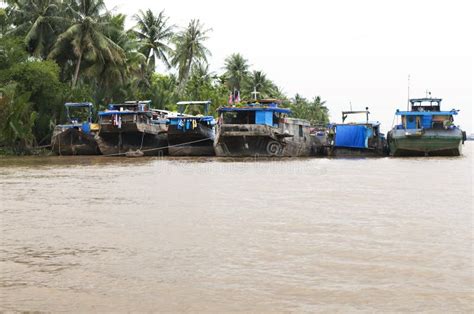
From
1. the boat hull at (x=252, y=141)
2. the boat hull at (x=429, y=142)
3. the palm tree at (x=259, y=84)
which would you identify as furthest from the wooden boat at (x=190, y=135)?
the palm tree at (x=259, y=84)

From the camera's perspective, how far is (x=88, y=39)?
35938 millimetres

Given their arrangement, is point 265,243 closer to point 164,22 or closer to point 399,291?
point 399,291

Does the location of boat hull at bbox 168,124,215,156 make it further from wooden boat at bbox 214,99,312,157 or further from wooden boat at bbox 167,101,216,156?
wooden boat at bbox 214,99,312,157

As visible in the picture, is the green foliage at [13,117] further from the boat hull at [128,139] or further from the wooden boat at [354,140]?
the wooden boat at [354,140]

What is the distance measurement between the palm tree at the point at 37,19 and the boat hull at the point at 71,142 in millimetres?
8348

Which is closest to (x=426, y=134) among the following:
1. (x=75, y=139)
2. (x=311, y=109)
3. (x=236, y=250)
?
(x=75, y=139)

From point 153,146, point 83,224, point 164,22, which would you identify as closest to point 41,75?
point 153,146

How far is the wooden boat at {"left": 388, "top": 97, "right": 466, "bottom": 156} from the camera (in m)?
28.8

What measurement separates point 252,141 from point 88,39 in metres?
14.0

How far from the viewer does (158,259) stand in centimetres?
597

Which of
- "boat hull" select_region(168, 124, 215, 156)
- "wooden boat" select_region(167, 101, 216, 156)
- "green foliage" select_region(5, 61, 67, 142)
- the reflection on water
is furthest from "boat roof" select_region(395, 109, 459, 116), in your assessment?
"green foliage" select_region(5, 61, 67, 142)

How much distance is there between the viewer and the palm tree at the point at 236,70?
60875 mm

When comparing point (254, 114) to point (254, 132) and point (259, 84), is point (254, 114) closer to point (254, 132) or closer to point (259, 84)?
point (254, 132)

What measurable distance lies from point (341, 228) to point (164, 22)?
4208 cm
